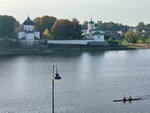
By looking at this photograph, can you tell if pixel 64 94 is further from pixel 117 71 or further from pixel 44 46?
pixel 44 46

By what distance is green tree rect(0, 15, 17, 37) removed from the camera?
120562 millimetres

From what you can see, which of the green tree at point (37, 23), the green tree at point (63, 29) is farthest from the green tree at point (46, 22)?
the green tree at point (63, 29)

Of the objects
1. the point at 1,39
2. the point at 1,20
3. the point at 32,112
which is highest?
the point at 1,20

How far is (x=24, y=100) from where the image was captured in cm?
4166

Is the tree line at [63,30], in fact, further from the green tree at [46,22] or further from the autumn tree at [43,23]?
the green tree at [46,22]

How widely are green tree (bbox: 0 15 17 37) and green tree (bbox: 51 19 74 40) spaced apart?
18.3 meters

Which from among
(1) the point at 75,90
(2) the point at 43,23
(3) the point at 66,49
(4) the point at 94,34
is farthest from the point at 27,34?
(1) the point at 75,90

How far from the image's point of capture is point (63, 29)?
412 feet

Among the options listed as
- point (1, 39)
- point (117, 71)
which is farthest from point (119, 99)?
point (1, 39)

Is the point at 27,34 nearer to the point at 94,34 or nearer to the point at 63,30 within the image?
the point at 63,30

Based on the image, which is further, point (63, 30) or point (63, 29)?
point (63, 30)

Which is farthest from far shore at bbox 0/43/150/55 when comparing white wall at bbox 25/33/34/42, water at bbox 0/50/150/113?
water at bbox 0/50/150/113

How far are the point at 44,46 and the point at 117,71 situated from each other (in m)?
58.1

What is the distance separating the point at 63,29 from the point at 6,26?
2451 centimetres
